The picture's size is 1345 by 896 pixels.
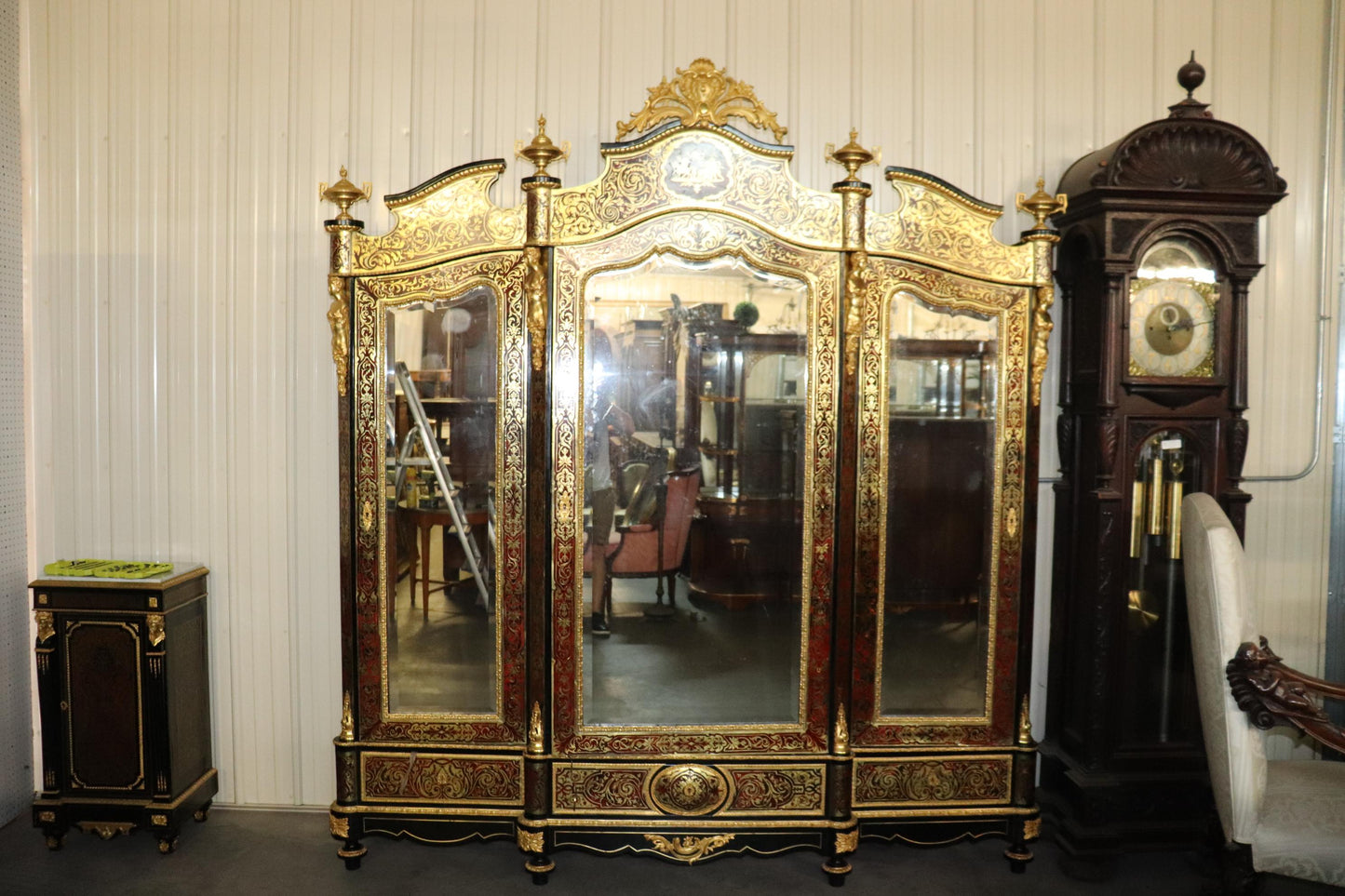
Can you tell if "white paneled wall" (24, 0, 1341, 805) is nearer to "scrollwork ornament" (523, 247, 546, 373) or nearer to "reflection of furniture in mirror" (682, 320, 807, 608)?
"scrollwork ornament" (523, 247, 546, 373)

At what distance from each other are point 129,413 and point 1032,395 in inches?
124

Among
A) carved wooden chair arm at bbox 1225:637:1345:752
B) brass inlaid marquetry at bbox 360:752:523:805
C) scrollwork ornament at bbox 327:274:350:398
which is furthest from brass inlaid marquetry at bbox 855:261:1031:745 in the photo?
scrollwork ornament at bbox 327:274:350:398

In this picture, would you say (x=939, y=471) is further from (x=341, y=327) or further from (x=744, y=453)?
(x=341, y=327)

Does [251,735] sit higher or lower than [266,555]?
lower

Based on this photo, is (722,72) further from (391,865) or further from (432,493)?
(391,865)


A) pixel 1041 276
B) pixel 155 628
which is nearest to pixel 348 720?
pixel 155 628

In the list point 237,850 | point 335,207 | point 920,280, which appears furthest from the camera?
point 335,207

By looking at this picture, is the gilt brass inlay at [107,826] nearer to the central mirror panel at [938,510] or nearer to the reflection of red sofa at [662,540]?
the reflection of red sofa at [662,540]

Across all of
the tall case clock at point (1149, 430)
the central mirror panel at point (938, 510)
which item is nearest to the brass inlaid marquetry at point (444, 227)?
the central mirror panel at point (938, 510)

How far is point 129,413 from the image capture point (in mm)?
3377

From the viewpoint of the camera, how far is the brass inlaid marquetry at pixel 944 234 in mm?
2789

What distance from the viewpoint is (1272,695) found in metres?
2.36

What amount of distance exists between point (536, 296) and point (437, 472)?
0.63m

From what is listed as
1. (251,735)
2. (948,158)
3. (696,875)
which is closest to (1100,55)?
(948,158)
